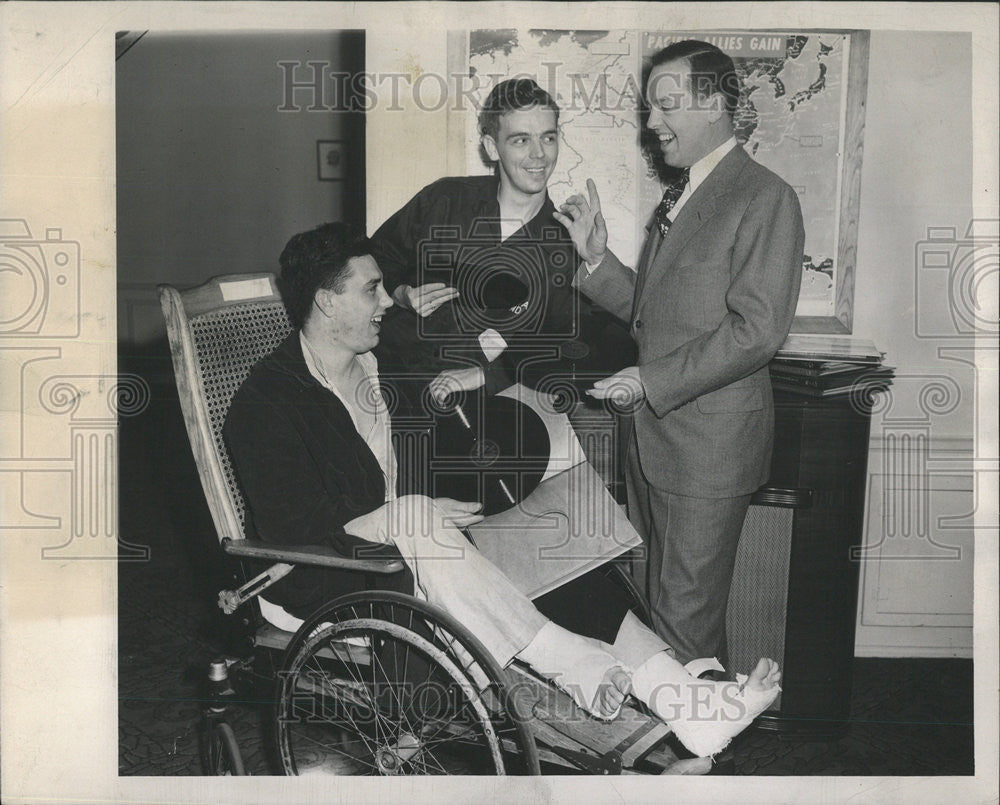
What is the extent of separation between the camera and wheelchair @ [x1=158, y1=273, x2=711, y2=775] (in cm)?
257

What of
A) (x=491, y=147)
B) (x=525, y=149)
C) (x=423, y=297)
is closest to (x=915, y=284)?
(x=525, y=149)

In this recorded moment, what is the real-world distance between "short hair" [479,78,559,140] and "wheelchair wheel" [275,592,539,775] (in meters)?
1.54

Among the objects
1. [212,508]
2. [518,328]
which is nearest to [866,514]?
[518,328]

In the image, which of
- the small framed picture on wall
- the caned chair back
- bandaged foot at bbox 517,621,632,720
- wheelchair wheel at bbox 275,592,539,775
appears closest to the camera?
wheelchair wheel at bbox 275,592,539,775

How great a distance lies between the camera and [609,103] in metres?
2.98

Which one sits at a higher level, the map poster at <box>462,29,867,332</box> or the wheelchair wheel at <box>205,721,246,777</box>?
the map poster at <box>462,29,867,332</box>

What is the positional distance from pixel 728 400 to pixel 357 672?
138cm

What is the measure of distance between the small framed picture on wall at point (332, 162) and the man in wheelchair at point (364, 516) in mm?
387

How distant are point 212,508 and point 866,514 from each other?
2161 millimetres

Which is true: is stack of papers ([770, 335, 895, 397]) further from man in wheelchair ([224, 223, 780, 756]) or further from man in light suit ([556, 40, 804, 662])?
man in wheelchair ([224, 223, 780, 756])

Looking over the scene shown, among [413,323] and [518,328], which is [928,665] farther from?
[413,323]

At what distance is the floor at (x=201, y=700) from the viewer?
9.98 ft

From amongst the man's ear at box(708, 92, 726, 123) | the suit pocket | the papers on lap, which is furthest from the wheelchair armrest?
the man's ear at box(708, 92, 726, 123)

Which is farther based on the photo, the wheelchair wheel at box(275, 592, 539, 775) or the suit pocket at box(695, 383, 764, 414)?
the suit pocket at box(695, 383, 764, 414)
